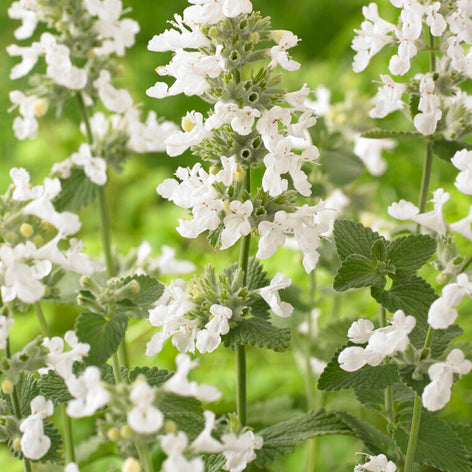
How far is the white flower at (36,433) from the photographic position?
537mm

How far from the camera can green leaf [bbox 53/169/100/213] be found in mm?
882

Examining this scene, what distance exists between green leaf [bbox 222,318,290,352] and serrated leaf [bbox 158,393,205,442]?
0.23 ft

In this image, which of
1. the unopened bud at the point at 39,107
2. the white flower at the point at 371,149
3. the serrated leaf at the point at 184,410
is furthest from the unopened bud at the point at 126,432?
the white flower at the point at 371,149

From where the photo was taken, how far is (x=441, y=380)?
0.53 meters

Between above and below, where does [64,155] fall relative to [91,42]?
below

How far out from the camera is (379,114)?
0.74 metres

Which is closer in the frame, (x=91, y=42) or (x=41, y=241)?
(x=41, y=241)

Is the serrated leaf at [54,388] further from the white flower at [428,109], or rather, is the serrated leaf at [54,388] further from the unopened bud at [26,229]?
the white flower at [428,109]

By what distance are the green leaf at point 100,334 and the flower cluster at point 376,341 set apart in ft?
0.65

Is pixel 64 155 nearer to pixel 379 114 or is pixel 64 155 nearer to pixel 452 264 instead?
pixel 379 114

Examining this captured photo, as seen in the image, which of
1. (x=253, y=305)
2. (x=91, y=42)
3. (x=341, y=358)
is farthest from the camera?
(x=91, y=42)

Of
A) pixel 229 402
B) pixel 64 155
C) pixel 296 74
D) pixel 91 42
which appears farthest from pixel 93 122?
pixel 296 74

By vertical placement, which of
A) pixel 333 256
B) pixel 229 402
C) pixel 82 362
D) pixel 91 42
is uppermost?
pixel 91 42

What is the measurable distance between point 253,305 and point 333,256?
408 mm
